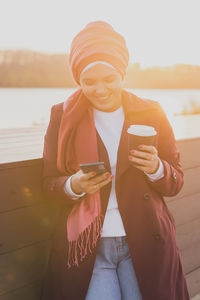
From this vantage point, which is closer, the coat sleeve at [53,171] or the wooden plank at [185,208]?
the coat sleeve at [53,171]

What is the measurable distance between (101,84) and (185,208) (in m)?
1.43

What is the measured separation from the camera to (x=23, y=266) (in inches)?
61.7

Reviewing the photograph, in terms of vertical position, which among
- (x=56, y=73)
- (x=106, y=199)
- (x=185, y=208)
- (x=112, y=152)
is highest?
(x=56, y=73)

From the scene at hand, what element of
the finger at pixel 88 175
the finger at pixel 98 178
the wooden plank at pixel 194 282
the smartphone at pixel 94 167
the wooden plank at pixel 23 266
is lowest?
the wooden plank at pixel 194 282

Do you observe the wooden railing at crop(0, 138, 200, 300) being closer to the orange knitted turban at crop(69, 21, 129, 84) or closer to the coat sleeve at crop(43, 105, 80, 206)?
the coat sleeve at crop(43, 105, 80, 206)

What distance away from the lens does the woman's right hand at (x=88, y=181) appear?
3.85ft

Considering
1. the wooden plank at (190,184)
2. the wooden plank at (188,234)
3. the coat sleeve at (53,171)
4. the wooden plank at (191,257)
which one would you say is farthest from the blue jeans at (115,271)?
the wooden plank at (191,257)

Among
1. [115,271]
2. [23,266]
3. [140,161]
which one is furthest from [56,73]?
[115,271]

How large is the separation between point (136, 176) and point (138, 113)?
351mm

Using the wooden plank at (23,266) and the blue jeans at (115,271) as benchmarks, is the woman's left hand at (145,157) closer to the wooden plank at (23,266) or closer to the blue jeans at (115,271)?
the blue jeans at (115,271)

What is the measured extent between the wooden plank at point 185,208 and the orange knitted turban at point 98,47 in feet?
4.17

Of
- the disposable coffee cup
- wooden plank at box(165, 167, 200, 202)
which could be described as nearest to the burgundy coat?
the disposable coffee cup

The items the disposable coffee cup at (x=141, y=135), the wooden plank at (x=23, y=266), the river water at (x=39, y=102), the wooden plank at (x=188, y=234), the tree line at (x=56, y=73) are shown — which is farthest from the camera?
the tree line at (x=56, y=73)

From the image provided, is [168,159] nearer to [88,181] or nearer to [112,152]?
[112,152]
